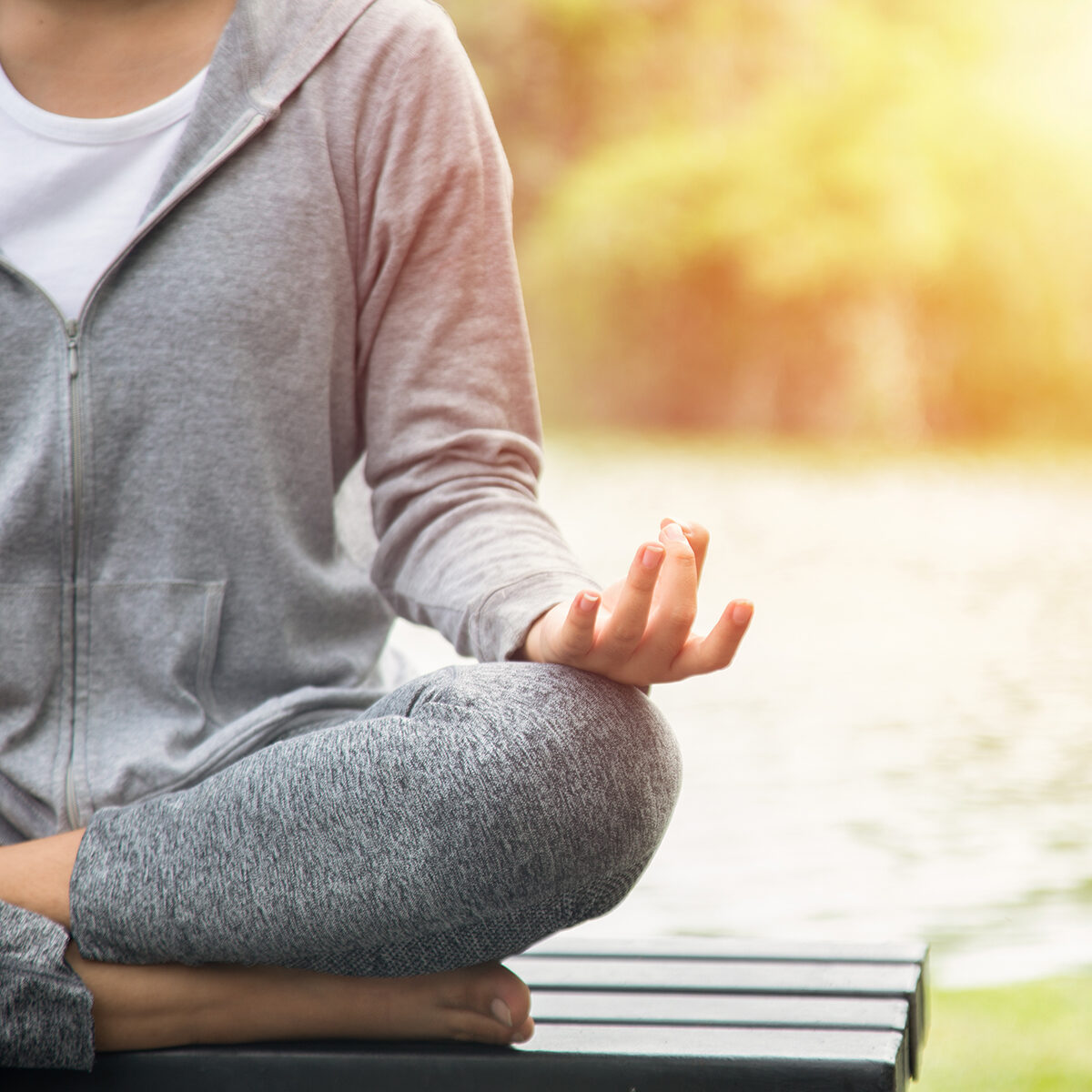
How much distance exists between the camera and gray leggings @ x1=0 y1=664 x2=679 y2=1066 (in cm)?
82

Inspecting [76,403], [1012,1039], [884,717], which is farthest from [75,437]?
[884,717]

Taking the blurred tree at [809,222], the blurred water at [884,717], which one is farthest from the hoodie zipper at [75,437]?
the blurred tree at [809,222]

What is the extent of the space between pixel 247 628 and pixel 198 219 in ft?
0.85

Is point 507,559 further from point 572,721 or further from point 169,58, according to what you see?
point 169,58

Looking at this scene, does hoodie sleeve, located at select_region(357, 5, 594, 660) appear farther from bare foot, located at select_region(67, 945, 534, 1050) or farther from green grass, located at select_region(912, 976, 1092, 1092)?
green grass, located at select_region(912, 976, 1092, 1092)

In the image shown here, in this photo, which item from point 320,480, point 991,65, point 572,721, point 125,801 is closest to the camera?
point 572,721

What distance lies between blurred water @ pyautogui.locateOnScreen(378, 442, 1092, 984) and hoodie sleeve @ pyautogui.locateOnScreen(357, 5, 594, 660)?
3.23ft

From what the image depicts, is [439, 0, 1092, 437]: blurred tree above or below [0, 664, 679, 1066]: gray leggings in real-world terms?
below

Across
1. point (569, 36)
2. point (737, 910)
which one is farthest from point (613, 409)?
point (737, 910)

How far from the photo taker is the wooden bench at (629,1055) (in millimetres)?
827

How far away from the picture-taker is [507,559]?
930 millimetres

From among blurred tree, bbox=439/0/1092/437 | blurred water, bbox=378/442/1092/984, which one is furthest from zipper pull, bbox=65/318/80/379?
blurred tree, bbox=439/0/1092/437

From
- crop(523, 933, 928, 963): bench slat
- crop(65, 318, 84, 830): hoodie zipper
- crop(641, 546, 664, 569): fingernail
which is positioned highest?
crop(641, 546, 664, 569): fingernail

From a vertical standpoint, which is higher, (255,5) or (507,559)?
(255,5)
